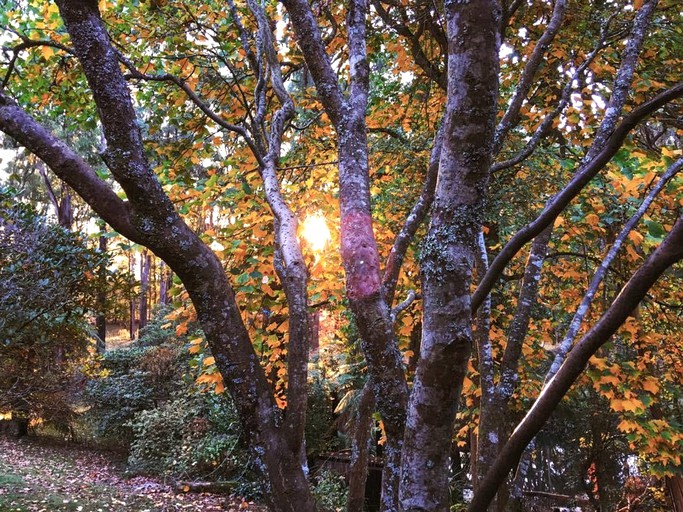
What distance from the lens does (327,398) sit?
1034 centimetres

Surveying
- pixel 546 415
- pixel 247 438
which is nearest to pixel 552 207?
pixel 546 415

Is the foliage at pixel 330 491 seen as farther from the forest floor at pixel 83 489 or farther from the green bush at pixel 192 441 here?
the green bush at pixel 192 441

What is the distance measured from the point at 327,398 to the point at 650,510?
661cm

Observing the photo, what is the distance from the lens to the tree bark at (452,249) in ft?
3.84

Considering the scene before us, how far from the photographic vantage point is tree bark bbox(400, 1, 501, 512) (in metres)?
1.17

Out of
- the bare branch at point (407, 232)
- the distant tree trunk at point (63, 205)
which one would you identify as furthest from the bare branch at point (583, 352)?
the distant tree trunk at point (63, 205)

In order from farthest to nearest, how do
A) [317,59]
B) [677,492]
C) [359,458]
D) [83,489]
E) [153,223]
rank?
[83,489], [677,492], [359,458], [317,59], [153,223]

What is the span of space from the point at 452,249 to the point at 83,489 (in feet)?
30.0

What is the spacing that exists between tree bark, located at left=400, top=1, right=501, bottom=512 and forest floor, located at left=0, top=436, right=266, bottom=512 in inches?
285

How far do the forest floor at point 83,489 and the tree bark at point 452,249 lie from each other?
7251 mm

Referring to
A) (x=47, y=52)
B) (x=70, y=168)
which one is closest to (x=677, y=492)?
(x=70, y=168)

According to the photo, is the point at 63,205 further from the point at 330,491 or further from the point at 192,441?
the point at 330,491

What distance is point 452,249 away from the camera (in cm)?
123

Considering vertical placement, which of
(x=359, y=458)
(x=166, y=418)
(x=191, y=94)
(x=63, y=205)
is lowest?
(x=166, y=418)
